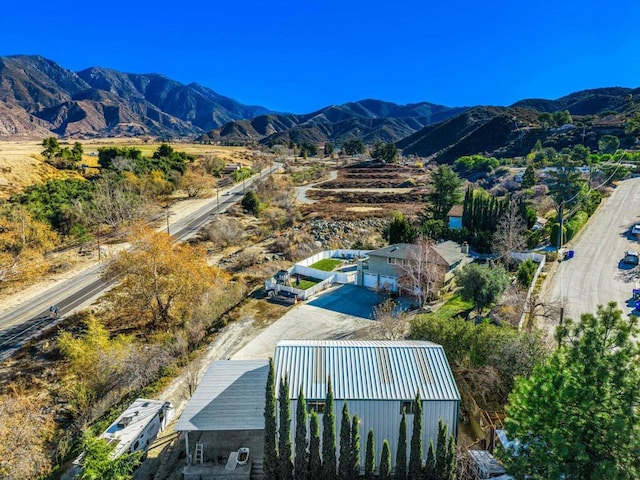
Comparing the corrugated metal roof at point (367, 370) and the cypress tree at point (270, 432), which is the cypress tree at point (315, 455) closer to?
the cypress tree at point (270, 432)

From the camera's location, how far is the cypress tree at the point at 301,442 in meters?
11.8

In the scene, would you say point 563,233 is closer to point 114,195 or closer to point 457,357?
point 457,357

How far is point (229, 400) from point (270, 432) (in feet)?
12.3

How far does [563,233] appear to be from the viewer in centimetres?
3825

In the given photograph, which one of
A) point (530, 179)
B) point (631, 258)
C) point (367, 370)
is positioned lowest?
point (367, 370)

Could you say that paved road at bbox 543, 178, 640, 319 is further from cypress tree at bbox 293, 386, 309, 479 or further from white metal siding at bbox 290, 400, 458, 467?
cypress tree at bbox 293, 386, 309, 479

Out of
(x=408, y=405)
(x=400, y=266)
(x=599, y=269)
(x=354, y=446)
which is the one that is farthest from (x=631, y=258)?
(x=354, y=446)

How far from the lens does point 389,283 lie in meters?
32.0

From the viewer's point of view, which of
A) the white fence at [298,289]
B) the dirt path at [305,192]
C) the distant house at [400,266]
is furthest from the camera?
the dirt path at [305,192]

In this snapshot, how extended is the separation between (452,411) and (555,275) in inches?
974

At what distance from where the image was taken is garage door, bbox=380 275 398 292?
31650mm

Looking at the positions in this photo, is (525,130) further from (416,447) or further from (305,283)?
(416,447)

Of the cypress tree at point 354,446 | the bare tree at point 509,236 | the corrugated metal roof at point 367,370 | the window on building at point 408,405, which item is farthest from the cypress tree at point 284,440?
the bare tree at point 509,236

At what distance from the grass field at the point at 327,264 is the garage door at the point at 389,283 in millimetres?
6832
